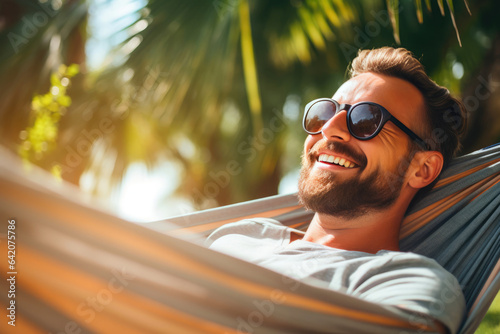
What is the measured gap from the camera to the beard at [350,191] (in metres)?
1.62

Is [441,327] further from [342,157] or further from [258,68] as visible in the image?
[258,68]

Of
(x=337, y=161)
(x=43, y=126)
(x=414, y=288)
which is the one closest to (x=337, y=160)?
(x=337, y=161)

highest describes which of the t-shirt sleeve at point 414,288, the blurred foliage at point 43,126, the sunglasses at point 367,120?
Answer: the blurred foliage at point 43,126

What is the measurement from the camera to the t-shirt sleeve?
3.75ft

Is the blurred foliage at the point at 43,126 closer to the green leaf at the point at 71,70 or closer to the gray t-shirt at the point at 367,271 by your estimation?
the green leaf at the point at 71,70

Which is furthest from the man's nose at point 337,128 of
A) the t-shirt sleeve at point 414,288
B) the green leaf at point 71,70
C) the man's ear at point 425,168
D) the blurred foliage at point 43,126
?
the green leaf at point 71,70

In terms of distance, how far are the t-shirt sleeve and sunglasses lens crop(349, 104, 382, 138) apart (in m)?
0.48

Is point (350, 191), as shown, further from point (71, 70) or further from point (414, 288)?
point (71, 70)

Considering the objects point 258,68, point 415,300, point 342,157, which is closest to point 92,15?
point 258,68

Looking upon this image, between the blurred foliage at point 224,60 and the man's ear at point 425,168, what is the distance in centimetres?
163

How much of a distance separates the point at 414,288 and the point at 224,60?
2.63m

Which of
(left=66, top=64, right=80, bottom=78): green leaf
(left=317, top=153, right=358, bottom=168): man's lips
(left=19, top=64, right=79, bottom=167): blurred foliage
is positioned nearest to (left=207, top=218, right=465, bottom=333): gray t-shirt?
(left=317, top=153, right=358, bottom=168): man's lips

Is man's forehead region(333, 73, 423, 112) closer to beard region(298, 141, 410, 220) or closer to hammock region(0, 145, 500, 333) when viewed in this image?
beard region(298, 141, 410, 220)

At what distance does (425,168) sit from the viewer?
1743mm
